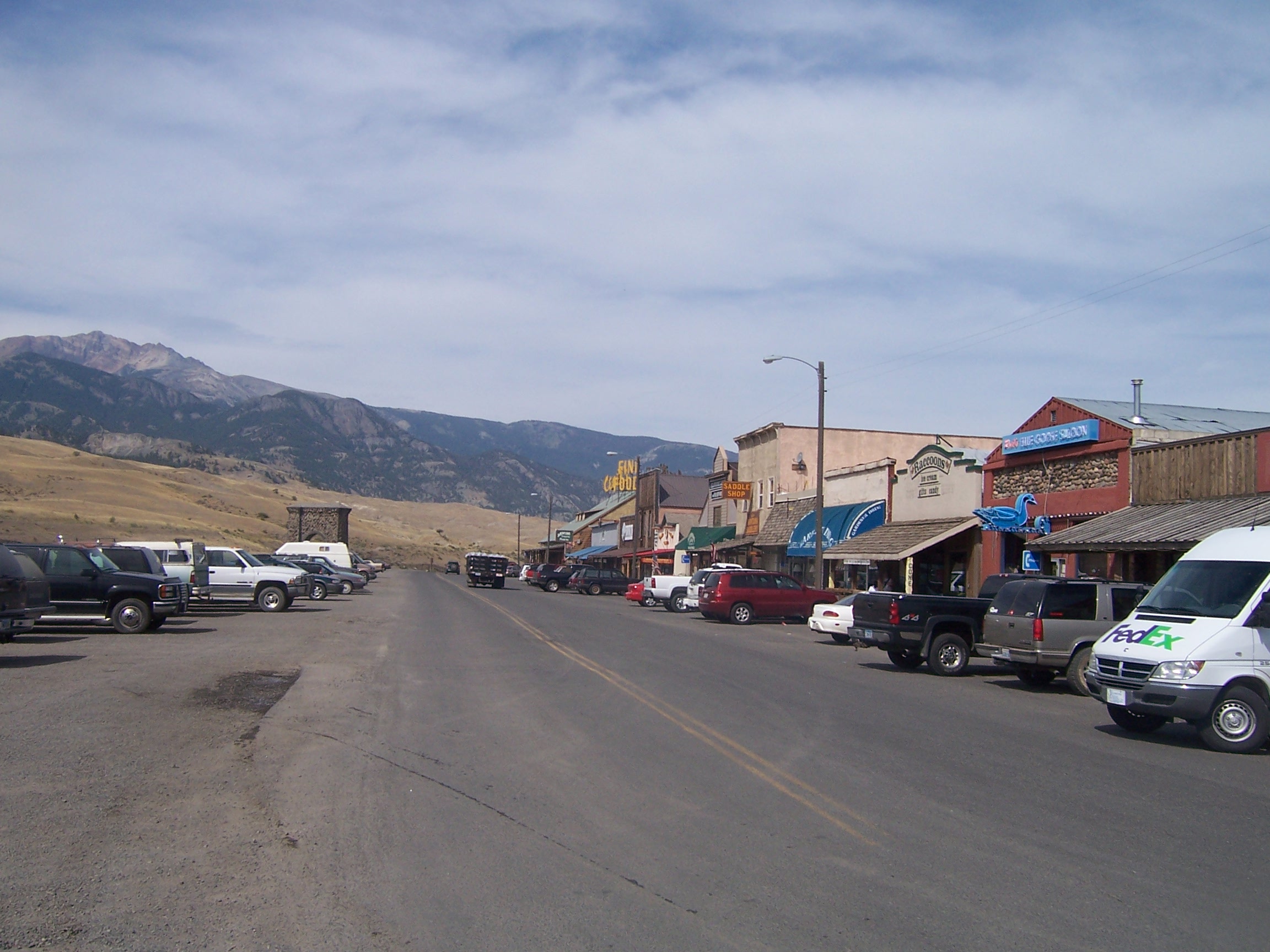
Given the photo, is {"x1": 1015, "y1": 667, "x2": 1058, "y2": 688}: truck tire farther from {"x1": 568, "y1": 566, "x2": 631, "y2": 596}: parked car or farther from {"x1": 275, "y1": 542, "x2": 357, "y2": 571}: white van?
{"x1": 275, "y1": 542, "x2": 357, "y2": 571}: white van

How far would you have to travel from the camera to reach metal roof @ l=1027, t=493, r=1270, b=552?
2050 centimetres

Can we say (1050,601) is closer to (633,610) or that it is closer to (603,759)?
(603,759)

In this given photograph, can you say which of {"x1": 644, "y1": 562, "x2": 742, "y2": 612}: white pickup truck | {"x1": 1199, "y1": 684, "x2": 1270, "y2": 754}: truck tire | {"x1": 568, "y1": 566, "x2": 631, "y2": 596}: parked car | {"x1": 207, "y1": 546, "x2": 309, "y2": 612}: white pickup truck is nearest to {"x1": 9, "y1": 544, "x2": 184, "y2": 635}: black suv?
{"x1": 207, "y1": 546, "x2": 309, "y2": 612}: white pickup truck

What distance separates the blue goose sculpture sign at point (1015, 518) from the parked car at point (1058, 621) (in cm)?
1268

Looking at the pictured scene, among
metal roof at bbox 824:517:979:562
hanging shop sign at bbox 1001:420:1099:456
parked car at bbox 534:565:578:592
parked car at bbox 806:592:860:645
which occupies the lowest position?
parked car at bbox 534:565:578:592

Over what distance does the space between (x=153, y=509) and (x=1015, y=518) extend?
7403cm

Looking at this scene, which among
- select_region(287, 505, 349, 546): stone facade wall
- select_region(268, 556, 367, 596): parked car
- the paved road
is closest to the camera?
the paved road

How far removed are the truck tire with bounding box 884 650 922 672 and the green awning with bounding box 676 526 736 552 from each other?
36377 millimetres

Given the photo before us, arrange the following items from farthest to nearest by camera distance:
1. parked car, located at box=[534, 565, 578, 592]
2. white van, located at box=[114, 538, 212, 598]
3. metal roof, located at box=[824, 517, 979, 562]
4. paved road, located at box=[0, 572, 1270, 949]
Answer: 1. parked car, located at box=[534, 565, 578, 592]
2. metal roof, located at box=[824, 517, 979, 562]
3. white van, located at box=[114, 538, 212, 598]
4. paved road, located at box=[0, 572, 1270, 949]

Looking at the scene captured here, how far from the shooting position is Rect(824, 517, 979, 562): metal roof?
107ft

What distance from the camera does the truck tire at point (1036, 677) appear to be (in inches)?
691

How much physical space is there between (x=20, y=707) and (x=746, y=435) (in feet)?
158

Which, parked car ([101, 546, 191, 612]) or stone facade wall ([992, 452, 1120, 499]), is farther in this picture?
stone facade wall ([992, 452, 1120, 499])

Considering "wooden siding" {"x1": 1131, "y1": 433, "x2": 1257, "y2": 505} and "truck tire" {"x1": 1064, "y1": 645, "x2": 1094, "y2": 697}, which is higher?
"wooden siding" {"x1": 1131, "y1": 433, "x2": 1257, "y2": 505}
